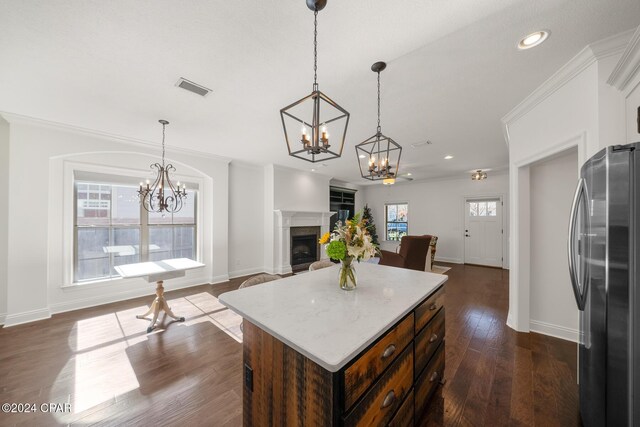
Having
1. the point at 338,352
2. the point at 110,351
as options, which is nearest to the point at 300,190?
the point at 110,351

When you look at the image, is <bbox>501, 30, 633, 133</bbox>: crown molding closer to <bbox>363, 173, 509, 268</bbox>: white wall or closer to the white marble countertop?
the white marble countertop

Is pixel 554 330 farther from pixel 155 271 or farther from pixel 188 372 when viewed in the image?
pixel 155 271

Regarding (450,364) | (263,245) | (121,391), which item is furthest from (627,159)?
(263,245)

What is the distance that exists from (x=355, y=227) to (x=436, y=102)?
1.98m

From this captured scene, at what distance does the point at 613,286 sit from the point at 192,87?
331 centimetres

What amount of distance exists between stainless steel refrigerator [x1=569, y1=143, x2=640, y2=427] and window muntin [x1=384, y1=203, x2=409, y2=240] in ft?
23.4

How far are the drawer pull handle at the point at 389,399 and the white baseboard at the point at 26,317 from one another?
15.3ft

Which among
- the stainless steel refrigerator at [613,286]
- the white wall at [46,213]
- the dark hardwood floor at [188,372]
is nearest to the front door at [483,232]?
the dark hardwood floor at [188,372]

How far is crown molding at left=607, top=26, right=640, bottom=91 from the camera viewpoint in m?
1.27

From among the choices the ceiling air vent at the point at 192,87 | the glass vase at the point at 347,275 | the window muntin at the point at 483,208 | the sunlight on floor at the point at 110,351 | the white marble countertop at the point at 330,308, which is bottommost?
the sunlight on floor at the point at 110,351

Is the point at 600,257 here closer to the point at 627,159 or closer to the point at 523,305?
the point at 627,159

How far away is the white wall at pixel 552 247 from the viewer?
260cm

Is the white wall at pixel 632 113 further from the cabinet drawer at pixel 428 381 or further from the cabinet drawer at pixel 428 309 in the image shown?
the cabinet drawer at pixel 428 381

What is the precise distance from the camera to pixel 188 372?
7.02 ft
